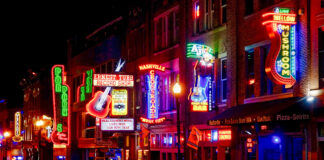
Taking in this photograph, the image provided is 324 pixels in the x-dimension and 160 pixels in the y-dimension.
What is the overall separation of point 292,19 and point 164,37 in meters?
14.1

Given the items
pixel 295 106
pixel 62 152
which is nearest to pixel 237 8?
pixel 295 106

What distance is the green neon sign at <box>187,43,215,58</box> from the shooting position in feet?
84.7

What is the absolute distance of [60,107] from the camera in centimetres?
5056

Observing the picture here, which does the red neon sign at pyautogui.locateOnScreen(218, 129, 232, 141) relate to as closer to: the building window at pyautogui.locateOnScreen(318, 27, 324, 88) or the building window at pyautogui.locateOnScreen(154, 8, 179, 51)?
the building window at pyautogui.locateOnScreen(318, 27, 324, 88)

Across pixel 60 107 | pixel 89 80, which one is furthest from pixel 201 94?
pixel 60 107

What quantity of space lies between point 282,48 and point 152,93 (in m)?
12.2

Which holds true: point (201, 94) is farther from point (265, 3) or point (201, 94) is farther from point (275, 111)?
point (275, 111)

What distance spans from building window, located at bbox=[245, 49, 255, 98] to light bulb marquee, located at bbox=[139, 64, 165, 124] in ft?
23.8

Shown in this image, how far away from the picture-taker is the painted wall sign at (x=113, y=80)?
34625 millimetres

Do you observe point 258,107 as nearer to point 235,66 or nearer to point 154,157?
point 235,66

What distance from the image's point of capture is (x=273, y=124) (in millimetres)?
21656

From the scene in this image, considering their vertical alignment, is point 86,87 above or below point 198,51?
below

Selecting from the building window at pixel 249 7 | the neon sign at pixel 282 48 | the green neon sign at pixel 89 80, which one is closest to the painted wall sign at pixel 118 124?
the green neon sign at pixel 89 80

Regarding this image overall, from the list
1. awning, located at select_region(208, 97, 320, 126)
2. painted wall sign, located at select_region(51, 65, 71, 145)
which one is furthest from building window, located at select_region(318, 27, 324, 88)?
painted wall sign, located at select_region(51, 65, 71, 145)
